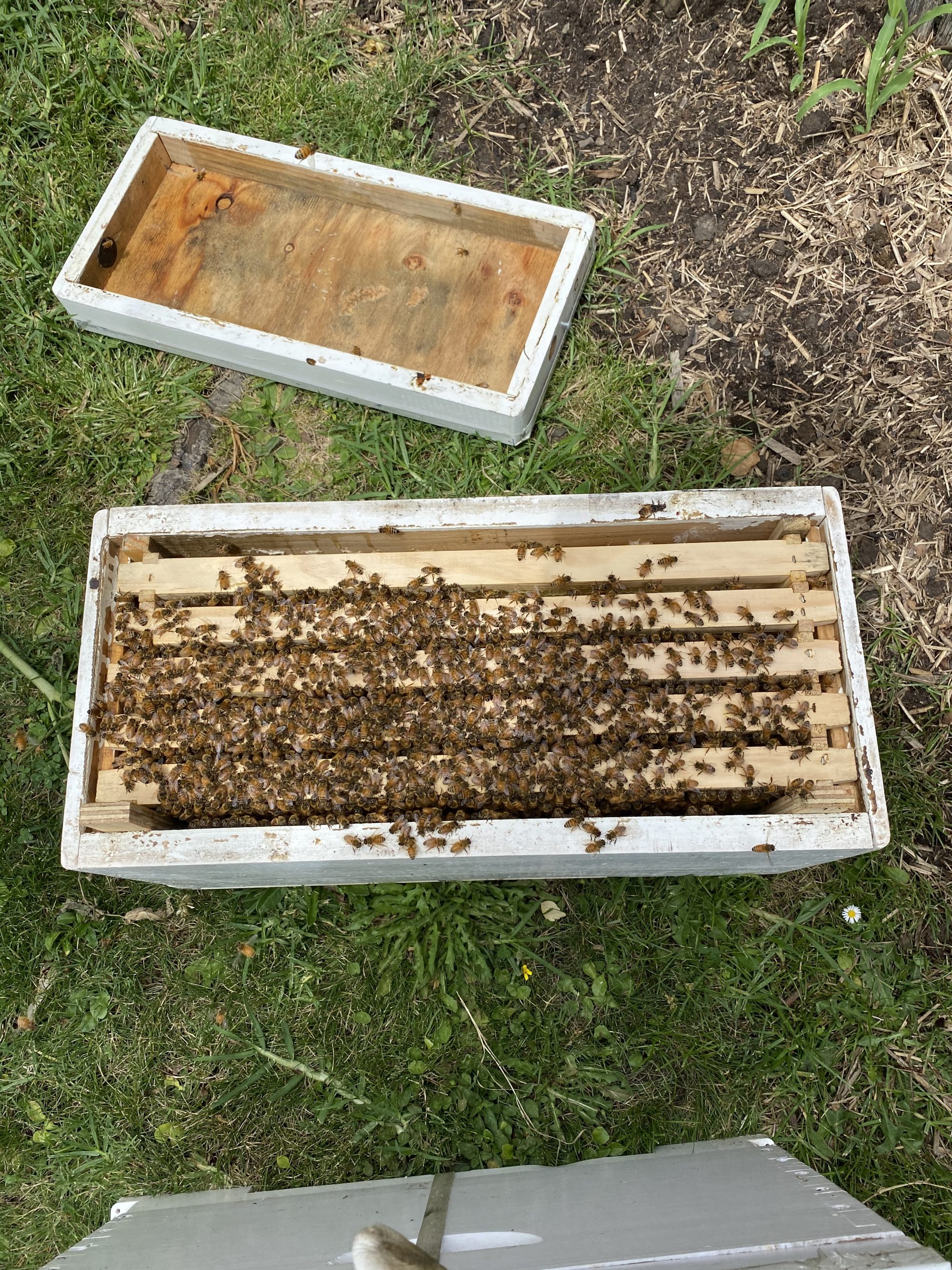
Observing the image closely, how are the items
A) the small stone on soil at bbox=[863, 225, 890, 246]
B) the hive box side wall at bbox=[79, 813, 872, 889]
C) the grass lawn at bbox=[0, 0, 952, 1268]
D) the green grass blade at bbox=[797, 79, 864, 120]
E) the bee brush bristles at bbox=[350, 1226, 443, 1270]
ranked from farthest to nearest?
the small stone on soil at bbox=[863, 225, 890, 246], the green grass blade at bbox=[797, 79, 864, 120], the grass lawn at bbox=[0, 0, 952, 1268], the hive box side wall at bbox=[79, 813, 872, 889], the bee brush bristles at bbox=[350, 1226, 443, 1270]

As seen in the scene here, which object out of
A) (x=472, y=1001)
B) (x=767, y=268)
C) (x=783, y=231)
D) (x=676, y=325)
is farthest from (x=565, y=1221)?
(x=783, y=231)

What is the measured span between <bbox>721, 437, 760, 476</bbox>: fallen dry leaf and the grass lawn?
7 centimetres

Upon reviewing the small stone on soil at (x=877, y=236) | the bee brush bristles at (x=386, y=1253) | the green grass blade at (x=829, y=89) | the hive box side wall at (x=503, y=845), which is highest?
the green grass blade at (x=829, y=89)

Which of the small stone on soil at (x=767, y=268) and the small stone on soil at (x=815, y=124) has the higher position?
the small stone on soil at (x=815, y=124)

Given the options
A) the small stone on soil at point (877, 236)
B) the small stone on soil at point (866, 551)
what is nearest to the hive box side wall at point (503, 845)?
the small stone on soil at point (866, 551)

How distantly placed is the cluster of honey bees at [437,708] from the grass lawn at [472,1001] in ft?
3.73

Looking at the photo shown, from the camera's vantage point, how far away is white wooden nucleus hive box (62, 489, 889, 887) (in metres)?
2.59

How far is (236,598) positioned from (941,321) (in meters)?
3.66

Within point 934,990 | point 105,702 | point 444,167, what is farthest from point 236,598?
point 934,990

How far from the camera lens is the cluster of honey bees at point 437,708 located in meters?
2.61

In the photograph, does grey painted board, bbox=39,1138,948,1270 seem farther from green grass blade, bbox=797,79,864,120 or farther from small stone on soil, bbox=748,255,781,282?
green grass blade, bbox=797,79,864,120

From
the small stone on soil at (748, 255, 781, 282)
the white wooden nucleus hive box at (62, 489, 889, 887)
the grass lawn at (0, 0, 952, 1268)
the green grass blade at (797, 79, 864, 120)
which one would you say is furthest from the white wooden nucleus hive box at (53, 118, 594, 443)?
the green grass blade at (797, 79, 864, 120)

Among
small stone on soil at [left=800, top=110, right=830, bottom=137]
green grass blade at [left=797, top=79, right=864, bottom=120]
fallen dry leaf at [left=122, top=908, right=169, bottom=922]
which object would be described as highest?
green grass blade at [left=797, top=79, right=864, bottom=120]

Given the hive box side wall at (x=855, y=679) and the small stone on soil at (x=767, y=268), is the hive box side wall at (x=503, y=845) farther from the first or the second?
the small stone on soil at (x=767, y=268)
